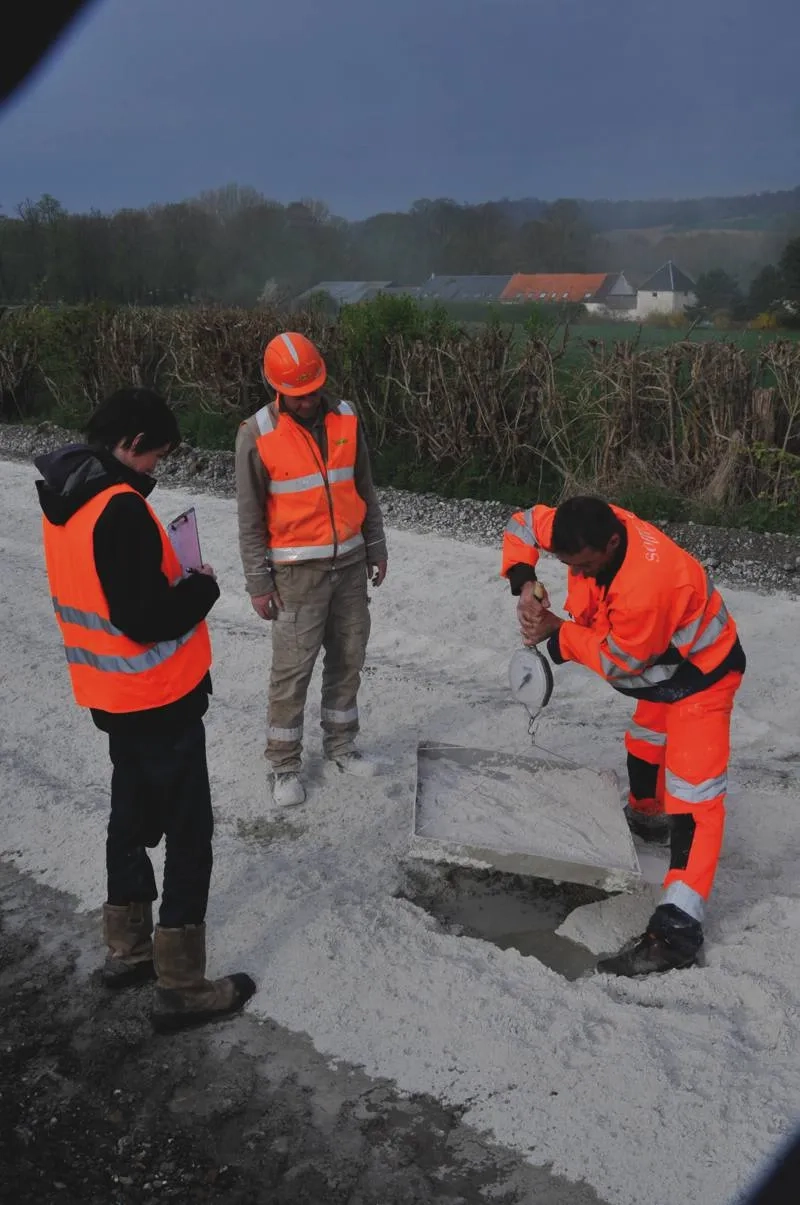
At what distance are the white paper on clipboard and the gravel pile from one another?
5131 mm

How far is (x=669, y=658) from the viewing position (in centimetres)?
355

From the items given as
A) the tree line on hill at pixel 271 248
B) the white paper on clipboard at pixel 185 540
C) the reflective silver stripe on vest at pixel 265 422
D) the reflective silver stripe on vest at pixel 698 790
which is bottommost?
the reflective silver stripe on vest at pixel 698 790

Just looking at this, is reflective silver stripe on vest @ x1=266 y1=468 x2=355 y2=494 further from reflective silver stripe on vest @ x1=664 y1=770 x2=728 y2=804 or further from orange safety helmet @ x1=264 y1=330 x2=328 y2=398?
reflective silver stripe on vest @ x1=664 y1=770 x2=728 y2=804

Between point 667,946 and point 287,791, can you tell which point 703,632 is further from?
point 287,791

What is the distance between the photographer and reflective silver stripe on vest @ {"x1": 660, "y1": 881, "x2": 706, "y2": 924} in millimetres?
3469

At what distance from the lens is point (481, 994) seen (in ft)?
11.0

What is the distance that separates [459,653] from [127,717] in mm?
3602

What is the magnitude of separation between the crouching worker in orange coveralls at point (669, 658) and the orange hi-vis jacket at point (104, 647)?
1.29m

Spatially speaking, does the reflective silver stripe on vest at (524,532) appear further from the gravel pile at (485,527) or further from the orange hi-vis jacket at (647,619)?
the gravel pile at (485,527)

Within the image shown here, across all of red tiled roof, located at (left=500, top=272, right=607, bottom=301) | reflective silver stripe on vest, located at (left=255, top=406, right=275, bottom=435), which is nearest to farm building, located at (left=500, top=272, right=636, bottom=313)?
red tiled roof, located at (left=500, top=272, right=607, bottom=301)

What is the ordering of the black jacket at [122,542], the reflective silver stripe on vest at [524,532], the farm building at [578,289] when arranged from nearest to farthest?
the black jacket at [122,542]
the reflective silver stripe on vest at [524,532]
the farm building at [578,289]

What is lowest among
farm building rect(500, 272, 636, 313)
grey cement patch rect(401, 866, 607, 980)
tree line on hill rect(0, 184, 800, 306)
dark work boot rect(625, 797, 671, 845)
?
grey cement patch rect(401, 866, 607, 980)

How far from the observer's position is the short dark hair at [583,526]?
336cm

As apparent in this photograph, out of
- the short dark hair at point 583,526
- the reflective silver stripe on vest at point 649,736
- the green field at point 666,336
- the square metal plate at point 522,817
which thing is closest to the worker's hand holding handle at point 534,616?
the short dark hair at point 583,526
